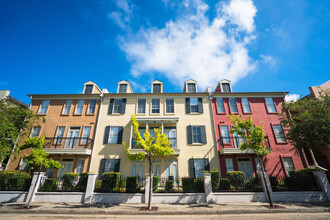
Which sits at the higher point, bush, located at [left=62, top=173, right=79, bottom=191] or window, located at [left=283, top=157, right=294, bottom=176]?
window, located at [left=283, top=157, right=294, bottom=176]

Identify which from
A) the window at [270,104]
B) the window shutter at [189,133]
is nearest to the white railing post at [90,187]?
the window shutter at [189,133]

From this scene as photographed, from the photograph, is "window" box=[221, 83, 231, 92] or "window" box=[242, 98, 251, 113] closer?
"window" box=[242, 98, 251, 113]

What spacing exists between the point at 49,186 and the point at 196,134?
508 inches

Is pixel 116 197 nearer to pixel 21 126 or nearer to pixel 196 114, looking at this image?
pixel 196 114

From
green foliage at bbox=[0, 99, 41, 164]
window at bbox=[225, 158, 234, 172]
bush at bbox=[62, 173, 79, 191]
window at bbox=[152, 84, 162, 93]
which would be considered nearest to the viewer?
bush at bbox=[62, 173, 79, 191]

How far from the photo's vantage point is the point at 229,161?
14.7 m

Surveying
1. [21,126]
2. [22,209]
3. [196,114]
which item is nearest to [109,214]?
[22,209]

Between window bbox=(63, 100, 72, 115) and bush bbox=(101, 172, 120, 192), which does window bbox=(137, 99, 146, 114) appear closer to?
bush bbox=(101, 172, 120, 192)

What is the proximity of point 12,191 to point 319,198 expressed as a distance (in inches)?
793

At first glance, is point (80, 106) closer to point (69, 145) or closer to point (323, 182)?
point (69, 145)

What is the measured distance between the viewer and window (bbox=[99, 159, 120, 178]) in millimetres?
14181

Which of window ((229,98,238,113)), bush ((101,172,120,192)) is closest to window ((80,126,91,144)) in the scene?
bush ((101,172,120,192))

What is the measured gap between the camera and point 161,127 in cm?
1558

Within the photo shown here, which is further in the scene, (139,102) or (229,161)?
(139,102)
